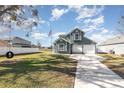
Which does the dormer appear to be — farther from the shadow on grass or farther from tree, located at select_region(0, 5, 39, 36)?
tree, located at select_region(0, 5, 39, 36)

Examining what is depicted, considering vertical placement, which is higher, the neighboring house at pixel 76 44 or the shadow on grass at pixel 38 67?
the neighboring house at pixel 76 44

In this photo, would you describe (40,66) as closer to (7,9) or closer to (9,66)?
(9,66)

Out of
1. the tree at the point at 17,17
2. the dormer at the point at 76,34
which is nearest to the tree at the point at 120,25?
the dormer at the point at 76,34

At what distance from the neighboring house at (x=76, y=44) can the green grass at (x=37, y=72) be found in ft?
9.17

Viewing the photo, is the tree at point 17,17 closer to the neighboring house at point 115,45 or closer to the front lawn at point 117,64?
the neighboring house at point 115,45

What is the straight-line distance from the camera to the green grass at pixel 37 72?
8.08 m

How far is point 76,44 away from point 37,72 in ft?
30.0

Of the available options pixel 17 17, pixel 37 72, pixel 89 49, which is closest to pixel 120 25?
pixel 37 72

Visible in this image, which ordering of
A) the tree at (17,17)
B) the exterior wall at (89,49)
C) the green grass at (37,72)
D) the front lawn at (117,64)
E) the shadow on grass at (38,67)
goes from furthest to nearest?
the exterior wall at (89,49)
the tree at (17,17)
the front lawn at (117,64)
the shadow on grass at (38,67)
the green grass at (37,72)

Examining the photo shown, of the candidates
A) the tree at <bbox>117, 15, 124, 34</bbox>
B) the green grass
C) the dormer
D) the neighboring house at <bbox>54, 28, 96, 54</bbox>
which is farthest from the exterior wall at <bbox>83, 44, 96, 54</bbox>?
the tree at <bbox>117, 15, 124, 34</bbox>

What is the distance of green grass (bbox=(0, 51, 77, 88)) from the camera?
808cm

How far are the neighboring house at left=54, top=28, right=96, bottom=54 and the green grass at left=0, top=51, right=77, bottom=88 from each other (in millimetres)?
2796

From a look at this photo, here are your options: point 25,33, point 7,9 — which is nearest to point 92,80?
point 25,33

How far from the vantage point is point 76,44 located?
18.2 m
